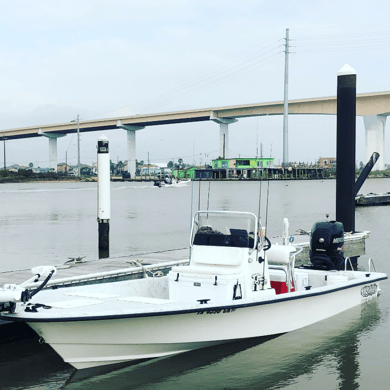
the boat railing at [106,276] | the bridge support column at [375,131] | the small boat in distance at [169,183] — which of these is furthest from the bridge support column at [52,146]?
the boat railing at [106,276]

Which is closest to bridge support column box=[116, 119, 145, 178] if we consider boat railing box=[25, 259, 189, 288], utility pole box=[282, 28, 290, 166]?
utility pole box=[282, 28, 290, 166]

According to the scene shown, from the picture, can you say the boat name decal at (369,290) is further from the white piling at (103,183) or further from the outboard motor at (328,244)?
the white piling at (103,183)

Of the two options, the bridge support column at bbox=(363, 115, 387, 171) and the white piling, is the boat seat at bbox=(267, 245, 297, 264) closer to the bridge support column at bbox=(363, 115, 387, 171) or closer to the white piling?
the white piling

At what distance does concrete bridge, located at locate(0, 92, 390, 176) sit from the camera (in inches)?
2881

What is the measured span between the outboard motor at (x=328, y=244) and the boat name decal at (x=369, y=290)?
872mm

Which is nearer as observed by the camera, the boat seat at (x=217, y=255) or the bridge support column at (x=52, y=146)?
the boat seat at (x=217, y=255)

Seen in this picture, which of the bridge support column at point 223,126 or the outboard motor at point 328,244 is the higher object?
the bridge support column at point 223,126

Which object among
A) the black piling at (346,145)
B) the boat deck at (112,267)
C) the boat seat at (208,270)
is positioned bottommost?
the boat deck at (112,267)

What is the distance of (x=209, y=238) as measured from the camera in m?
9.47

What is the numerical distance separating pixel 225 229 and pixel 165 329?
7.14ft

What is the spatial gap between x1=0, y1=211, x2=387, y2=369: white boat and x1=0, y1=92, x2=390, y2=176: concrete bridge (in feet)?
214

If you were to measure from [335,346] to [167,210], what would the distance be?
1446 inches

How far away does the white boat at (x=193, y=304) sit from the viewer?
25.2ft

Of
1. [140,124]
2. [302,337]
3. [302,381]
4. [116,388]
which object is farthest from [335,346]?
[140,124]
